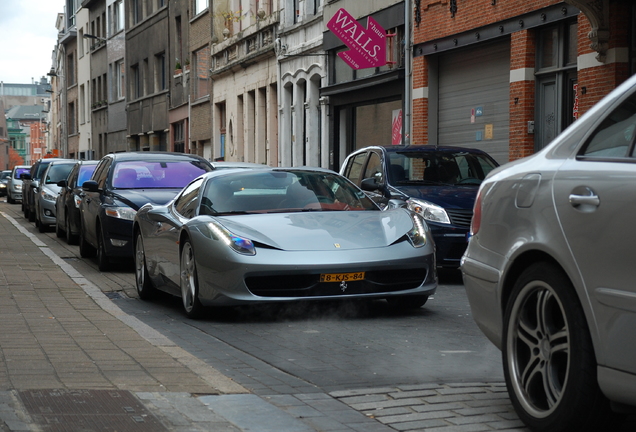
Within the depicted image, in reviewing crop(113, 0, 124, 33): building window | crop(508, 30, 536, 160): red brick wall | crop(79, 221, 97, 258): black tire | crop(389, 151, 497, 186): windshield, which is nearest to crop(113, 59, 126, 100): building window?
crop(113, 0, 124, 33): building window

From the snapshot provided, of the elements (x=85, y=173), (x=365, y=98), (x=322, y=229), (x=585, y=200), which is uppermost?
(x=365, y=98)

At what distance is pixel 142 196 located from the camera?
14.6m

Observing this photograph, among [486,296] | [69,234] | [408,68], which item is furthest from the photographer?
[408,68]

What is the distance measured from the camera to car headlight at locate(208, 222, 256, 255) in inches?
342

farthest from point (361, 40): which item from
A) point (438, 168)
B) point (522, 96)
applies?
point (438, 168)

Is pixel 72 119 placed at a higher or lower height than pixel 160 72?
lower

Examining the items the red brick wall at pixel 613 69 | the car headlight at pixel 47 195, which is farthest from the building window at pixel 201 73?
the red brick wall at pixel 613 69

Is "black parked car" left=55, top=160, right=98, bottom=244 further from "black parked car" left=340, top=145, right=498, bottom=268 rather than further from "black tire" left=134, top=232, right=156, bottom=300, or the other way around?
"black tire" left=134, top=232, right=156, bottom=300

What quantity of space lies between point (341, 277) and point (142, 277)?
10.1 feet

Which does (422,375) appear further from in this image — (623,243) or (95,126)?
(95,126)

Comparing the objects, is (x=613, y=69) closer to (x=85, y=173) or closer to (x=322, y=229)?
(x=85, y=173)

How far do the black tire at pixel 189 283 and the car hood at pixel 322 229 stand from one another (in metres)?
0.44

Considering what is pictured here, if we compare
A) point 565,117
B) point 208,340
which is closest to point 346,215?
point 208,340

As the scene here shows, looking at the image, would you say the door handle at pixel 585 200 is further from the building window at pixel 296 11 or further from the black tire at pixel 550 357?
the building window at pixel 296 11
